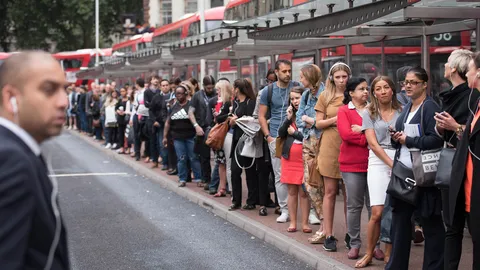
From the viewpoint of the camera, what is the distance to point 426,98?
716 centimetres

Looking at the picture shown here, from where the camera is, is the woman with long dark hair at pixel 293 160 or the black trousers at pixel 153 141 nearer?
the woman with long dark hair at pixel 293 160

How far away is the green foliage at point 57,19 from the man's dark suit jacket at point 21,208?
55341 mm

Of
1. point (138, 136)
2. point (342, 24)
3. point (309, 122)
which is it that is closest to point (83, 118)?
point (138, 136)

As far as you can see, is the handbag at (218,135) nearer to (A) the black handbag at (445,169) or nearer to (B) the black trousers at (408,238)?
(B) the black trousers at (408,238)

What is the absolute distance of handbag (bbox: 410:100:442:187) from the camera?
676cm

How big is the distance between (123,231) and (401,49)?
4.43 m

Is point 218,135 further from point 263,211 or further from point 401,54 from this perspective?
point 401,54

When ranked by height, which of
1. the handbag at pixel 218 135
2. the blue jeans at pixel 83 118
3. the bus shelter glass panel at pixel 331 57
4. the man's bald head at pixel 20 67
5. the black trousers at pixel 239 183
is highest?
the bus shelter glass panel at pixel 331 57

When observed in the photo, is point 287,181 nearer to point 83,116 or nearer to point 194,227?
point 194,227

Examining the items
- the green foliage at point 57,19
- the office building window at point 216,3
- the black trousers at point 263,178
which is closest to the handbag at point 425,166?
the black trousers at point 263,178

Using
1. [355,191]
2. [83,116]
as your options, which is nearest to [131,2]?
[83,116]

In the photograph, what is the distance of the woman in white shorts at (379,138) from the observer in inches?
303

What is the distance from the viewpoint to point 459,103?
21.4 ft

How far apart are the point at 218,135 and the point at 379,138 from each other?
529 centimetres
